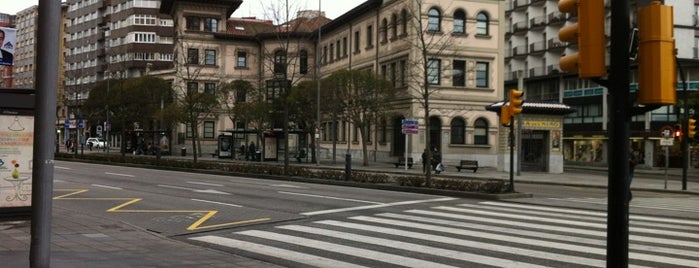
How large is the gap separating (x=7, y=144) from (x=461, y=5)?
40767 mm

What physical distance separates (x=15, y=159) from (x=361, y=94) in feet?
106

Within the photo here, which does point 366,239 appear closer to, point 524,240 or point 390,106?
point 524,240

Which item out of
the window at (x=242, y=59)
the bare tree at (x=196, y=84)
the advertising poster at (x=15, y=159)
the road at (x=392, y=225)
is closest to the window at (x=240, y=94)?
the bare tree at (x=196, y=84)

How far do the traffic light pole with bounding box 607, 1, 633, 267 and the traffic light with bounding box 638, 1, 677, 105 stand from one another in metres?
0.10

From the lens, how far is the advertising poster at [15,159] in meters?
11.7

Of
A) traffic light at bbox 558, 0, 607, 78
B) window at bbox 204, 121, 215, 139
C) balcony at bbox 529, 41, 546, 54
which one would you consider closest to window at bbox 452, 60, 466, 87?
balcony at bbox 529, 41, 546, 54

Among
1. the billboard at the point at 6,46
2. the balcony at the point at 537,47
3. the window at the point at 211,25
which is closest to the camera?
the billboard at the point at 6,46

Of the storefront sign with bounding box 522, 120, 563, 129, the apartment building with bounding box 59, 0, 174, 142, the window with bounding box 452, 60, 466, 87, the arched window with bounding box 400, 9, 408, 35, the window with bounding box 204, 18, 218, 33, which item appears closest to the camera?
the storefront sign with bounding box 522, 120, 563, 129

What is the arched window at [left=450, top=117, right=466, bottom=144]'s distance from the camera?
48250 millimetres

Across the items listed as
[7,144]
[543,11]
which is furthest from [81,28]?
[7,144]

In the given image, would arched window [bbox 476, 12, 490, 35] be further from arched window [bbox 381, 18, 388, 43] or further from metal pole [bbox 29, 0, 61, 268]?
metal pole [bbox 29, 0, 61, 268]

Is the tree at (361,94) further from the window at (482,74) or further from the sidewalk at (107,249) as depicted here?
the sidewalk at (107,249)

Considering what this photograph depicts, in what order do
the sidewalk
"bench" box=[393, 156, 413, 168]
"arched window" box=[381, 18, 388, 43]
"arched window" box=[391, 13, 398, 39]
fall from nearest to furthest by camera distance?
the sidewalk, "bench" box=[393, 156, 413, 168], "arched window" box=[391, 13, 398, 39], "arched window" box=[381, 18, 388, 43]

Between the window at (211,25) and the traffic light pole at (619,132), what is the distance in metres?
73.6
